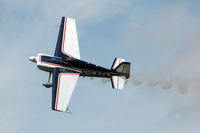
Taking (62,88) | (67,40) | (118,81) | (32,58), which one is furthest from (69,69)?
(118,81)

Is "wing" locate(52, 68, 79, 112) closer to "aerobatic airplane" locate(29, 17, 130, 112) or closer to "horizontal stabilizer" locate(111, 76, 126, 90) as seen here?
"aerobatic airplane" locate(29, 17, 130, 112)

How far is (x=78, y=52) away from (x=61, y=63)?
2772 mm

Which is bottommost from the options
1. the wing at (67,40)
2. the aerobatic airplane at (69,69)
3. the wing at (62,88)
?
the wing at (62,88)

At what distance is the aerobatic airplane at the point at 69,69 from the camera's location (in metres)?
58.1

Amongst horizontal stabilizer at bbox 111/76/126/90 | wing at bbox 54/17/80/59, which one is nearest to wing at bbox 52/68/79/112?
wing at bbox 54/17/80/59

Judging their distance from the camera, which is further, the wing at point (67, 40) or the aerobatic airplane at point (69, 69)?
the wing at point (67, 40)

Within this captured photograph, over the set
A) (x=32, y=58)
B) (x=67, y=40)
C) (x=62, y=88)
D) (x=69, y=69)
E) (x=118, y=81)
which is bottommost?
(x=62, y=88)

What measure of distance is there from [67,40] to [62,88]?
6318mm

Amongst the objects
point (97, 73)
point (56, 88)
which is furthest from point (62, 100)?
point (97, 73)

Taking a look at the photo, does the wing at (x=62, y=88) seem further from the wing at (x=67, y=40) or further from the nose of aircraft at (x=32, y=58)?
the wing at (x=67, y=40)

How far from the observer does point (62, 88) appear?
189 feet

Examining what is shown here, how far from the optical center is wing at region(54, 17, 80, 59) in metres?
61.4

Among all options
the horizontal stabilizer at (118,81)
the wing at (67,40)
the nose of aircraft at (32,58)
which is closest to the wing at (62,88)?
the nose of aircraft at (32,58)

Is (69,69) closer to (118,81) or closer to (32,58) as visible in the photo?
(32,58)
